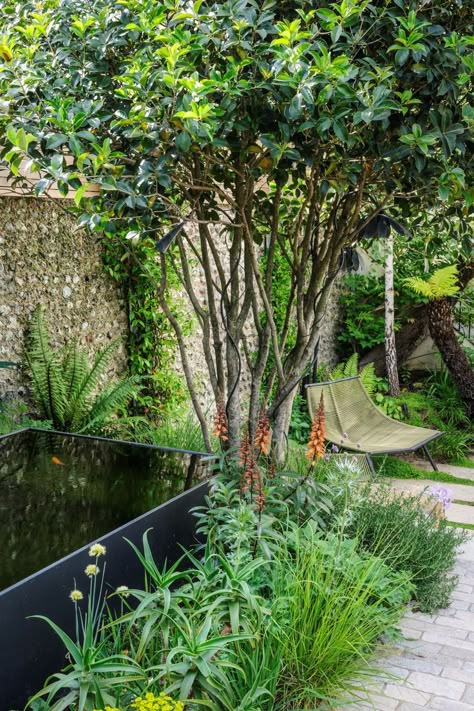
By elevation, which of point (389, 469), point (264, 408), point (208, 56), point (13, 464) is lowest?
point (389, 469)

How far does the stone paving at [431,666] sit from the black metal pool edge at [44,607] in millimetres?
913

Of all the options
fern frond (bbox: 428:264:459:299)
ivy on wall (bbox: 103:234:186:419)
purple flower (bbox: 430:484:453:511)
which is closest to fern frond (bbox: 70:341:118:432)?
ivy on wall (bbox: 103:234:186:419)

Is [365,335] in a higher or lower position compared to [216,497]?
higher

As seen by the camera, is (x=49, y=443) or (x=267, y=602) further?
(x=49, y=443)

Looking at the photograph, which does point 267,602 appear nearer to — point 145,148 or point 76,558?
point 76,558

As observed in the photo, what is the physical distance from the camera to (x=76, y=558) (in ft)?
6.61

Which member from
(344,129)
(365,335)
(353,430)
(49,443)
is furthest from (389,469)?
(344,129)

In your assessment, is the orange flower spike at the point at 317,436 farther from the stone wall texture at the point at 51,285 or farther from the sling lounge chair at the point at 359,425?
the sling lounge chair at the point at 359,425

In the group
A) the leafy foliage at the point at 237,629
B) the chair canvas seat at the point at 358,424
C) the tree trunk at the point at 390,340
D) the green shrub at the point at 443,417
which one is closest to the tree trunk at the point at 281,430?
the leafy foliage at the point at 237,629

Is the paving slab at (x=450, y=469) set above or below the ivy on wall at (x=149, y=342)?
below

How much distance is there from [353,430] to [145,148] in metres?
4.16

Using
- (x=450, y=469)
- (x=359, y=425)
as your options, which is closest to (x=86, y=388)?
(x=359, y=425)

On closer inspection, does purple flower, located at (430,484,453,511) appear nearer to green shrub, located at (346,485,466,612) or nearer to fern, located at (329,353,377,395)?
green shrub, located at (346,485,466,612)

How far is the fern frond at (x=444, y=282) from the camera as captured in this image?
6949mm
